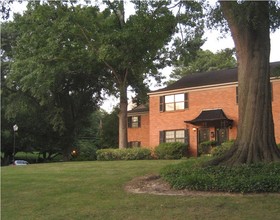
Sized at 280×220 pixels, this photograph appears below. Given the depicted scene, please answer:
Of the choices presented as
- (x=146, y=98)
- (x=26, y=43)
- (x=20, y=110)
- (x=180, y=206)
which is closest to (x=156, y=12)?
(x=26, y=43)

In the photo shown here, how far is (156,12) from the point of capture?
24.7 meters

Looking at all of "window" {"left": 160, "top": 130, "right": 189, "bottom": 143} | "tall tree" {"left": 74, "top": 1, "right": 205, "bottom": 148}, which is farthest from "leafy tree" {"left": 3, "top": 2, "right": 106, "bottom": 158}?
"window" {"left": 160, "top": 130, "right": 189, "bottom": 143}

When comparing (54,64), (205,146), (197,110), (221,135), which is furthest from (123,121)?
(221,135)

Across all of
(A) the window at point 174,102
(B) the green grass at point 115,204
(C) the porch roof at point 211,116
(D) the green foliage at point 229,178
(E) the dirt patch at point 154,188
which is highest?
(A) the window at point 174,102

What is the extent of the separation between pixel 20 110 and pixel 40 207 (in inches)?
1201

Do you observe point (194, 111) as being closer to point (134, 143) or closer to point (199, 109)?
point (199, 109)

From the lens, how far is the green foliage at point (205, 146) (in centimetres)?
3131

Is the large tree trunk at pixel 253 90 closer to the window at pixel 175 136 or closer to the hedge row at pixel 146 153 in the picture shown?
the hedge row at pixel 146 153

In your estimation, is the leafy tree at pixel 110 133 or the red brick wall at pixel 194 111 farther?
the leafy tree at pixel 110 133

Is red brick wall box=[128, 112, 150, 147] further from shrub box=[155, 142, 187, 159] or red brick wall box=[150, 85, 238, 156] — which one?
shrub box=[155, 142, 187, 159]

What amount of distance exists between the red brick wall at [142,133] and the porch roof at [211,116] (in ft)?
25.3

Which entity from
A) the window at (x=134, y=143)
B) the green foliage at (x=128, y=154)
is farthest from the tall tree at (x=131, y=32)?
the window at (x=134, y=143)

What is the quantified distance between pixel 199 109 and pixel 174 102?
8.15ft

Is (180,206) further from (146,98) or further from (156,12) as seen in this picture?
(146,98)
